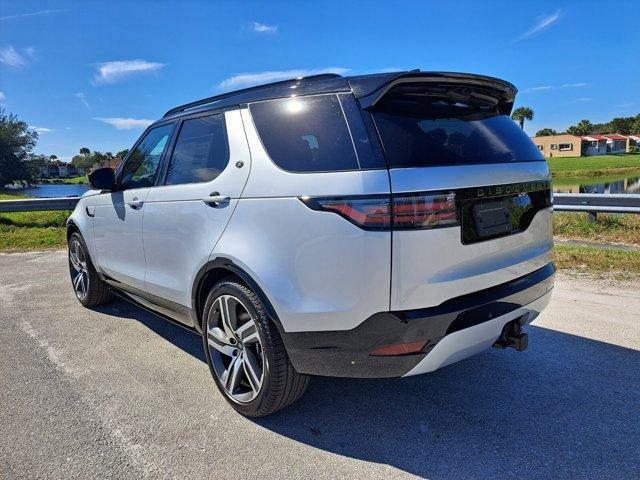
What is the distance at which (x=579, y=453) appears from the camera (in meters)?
2.27

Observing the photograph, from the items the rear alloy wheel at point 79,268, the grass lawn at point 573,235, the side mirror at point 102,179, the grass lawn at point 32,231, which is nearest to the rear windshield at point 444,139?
the side mirror at point 102,179

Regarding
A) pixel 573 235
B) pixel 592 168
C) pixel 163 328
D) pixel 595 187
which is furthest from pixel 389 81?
pixel 592 168

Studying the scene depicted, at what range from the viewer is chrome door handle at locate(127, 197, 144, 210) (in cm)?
351

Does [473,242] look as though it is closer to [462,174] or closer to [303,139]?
[462,174]

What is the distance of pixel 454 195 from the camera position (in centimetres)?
213

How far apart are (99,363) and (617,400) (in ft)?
11.7

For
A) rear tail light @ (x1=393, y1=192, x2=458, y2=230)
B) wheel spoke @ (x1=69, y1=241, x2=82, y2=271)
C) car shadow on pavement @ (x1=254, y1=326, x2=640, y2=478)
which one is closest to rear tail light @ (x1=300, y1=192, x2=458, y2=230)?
rear tail light @ (x1=393, y1=192, x2=458, y2=230)

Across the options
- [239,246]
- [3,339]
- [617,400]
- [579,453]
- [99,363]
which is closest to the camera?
[579,453]

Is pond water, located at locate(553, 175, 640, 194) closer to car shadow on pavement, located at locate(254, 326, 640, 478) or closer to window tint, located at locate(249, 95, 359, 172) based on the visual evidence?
car shadow on pavement, located at locate(254, 326, 640, 478)

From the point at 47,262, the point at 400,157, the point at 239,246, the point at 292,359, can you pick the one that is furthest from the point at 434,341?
the point at 47,262

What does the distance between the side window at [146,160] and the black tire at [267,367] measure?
136 centimetres

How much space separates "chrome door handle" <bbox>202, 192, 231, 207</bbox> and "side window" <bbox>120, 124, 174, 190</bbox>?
0.94 meters

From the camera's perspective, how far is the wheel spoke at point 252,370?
258 cm

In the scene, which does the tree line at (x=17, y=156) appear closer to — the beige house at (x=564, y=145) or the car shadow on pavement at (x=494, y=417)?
the car shadow on pavement at (x=494, y=417)
